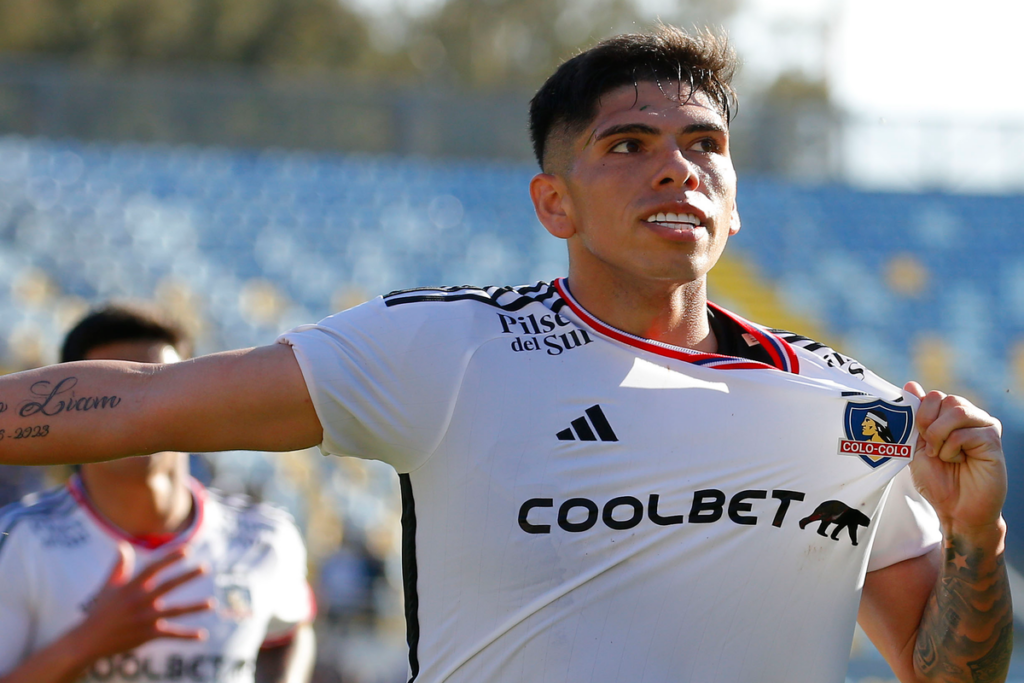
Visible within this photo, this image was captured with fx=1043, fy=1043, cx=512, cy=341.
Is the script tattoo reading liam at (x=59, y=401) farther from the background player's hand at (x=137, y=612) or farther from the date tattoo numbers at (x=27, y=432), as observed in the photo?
the background player's hand at (x=137, y=612)

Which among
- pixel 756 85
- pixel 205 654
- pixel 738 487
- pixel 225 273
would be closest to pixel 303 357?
pixel 738 487

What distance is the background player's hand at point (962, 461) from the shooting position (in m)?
2.17

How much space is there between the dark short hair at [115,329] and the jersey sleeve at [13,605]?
2.16 ft

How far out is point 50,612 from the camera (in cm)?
318

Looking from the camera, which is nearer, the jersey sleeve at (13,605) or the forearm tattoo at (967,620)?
the forearm tattoo at (967,620)

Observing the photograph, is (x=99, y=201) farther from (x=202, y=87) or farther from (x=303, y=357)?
(x=303, y=357)

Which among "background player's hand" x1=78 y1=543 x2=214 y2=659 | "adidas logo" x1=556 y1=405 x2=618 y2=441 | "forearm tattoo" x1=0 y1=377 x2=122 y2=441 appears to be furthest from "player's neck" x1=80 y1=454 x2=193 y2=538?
"adidas logo" x1=556 y1=405 x2=618 y2=441

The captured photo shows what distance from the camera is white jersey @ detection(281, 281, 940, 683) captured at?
204 centimetres

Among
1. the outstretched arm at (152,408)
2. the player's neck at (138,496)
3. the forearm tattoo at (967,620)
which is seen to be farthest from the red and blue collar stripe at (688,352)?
the player's neck at (138,496)

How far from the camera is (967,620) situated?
7.55ft

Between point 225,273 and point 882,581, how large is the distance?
984 cm

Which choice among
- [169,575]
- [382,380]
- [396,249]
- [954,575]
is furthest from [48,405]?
[396,249]

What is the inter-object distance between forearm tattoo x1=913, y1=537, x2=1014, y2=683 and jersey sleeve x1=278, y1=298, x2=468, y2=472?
1.18 meters

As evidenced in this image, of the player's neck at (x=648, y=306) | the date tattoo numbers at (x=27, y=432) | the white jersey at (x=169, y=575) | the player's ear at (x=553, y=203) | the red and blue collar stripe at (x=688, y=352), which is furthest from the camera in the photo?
the white jersey at (x=169, y=575)
